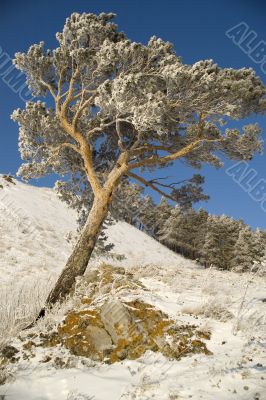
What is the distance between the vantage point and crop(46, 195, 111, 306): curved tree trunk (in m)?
9.66

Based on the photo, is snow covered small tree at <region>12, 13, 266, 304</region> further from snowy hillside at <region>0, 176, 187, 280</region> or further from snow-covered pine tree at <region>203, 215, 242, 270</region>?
snow-covered pine tree at <region>203, 215, 242, 270</region>

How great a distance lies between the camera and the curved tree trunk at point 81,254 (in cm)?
966

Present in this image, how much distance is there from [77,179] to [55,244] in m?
12.9

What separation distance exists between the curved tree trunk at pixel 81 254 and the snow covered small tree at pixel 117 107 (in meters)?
0.03

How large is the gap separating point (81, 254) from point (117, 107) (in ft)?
14.6

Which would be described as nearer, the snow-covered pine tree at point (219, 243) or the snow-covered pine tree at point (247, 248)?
the snow-covered pine tree at point (247, 248)

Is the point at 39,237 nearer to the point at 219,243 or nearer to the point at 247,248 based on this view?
the point at 247,248

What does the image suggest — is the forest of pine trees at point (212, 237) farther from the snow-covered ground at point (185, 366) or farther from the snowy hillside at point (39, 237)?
the snow-covered ground at point (185, 366)

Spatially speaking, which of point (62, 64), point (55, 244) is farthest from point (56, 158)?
point (55, 244)

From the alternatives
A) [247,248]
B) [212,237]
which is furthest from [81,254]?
[212,237]

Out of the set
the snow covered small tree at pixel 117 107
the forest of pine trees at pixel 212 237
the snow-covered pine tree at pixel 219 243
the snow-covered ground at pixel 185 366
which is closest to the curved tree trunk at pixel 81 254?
the snow covered small tree at pixel 117 107

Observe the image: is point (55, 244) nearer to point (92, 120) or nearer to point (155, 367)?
point (92, 120)

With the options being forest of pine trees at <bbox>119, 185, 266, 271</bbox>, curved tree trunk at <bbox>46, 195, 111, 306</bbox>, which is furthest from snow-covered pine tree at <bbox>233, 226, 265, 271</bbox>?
curved tree trunk at <bbox>46, 195, 111, 306</bbox>

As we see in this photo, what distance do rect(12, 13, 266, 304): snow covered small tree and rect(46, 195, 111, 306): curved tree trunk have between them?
3 centimetres
